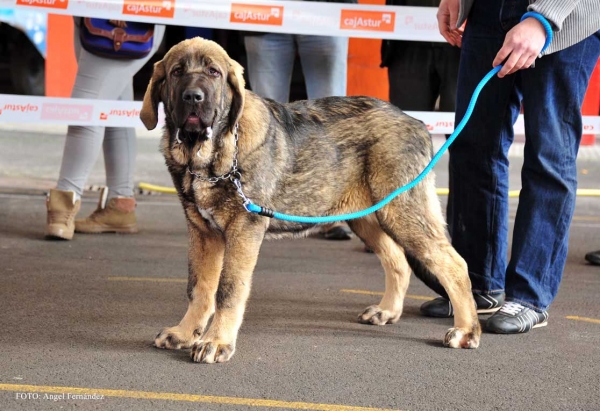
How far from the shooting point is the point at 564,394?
3.74 m

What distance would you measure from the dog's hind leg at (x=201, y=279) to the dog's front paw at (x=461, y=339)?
3.77ft

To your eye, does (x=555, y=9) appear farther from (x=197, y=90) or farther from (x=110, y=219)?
(x=110, y=219)

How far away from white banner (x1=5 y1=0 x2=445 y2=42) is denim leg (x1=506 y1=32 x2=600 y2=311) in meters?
2.52

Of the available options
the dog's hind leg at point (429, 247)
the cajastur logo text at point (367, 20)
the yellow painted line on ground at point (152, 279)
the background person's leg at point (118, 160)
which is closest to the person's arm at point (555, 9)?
the dog's hind leg at point (429, 247)

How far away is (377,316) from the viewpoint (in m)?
4.78

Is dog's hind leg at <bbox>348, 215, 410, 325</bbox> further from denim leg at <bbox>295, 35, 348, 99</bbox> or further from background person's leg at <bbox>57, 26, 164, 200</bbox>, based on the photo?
background person's leg at <bbox>57, 26, 164, 200</bbox>

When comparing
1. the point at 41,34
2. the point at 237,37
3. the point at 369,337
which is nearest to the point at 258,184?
the point at 369,337

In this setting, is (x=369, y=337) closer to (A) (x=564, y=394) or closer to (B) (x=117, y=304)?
(A) (x=564, y=394)

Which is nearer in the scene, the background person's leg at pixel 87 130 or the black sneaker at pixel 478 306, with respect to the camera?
the black sneaker at pixel 478 306

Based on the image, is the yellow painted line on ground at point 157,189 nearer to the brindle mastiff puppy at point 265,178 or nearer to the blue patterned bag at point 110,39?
the blue patterned bag at point 110,39

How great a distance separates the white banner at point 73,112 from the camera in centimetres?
673

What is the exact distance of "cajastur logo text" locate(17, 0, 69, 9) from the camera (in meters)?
6.74

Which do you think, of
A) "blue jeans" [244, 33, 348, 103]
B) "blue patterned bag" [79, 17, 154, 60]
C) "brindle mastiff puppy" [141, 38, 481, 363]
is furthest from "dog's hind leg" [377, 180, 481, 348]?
"blue patterned bag" [79, 17, 154, 60]

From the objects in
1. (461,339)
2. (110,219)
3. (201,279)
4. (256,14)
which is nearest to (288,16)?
(256,14)
